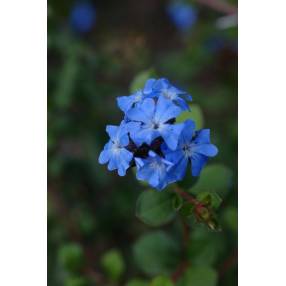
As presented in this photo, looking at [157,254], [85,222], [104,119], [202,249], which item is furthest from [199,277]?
[104,119]

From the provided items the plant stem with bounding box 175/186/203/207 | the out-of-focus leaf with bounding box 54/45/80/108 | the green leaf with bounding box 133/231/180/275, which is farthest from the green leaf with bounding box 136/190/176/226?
the out-of-focus leaf with bounding box 54/45/80/108

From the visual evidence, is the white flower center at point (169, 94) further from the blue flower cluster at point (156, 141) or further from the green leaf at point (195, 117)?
the green leaf at point (195, 117)

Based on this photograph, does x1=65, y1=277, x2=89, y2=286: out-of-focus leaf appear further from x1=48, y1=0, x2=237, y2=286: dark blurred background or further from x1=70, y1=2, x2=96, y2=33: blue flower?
x1=70, y1=2, x2=96, y2=33: blue flower

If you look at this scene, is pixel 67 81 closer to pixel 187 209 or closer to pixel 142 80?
pixel 142 80
